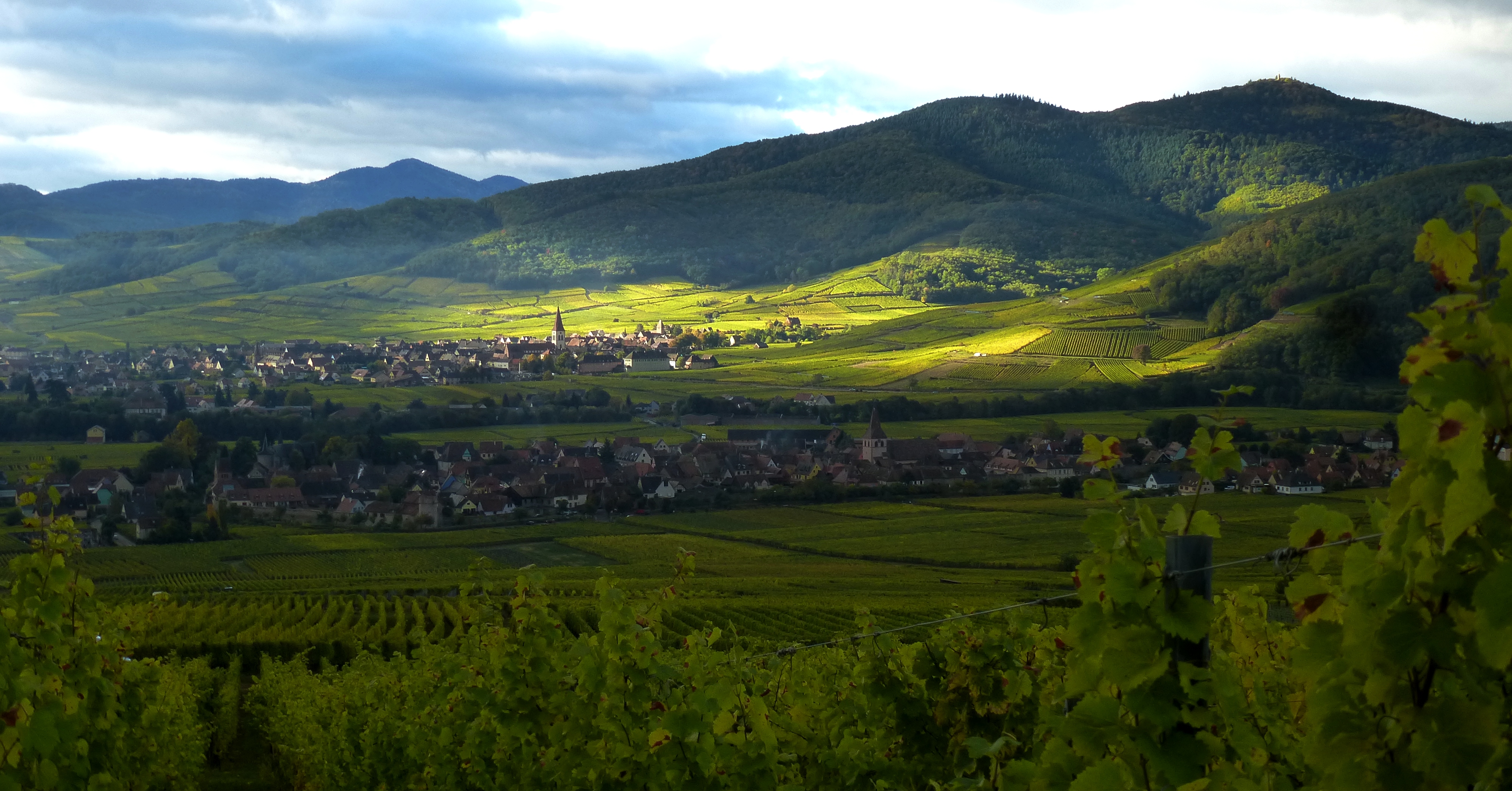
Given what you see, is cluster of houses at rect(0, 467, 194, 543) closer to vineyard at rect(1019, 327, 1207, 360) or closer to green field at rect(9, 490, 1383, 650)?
green field at rect(9, 490, 1383, 650)

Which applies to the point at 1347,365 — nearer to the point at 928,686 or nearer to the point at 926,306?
the point at 928,686

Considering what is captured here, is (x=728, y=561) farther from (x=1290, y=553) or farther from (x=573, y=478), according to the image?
(x=1290, y=553)

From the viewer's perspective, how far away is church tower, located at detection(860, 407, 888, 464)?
7812cm

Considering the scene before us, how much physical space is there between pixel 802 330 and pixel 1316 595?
5897 inches

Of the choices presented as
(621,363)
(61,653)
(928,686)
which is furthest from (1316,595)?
(621,363)

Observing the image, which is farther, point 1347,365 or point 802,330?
point 802,330

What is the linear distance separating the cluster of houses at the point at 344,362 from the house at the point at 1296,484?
77.9 m

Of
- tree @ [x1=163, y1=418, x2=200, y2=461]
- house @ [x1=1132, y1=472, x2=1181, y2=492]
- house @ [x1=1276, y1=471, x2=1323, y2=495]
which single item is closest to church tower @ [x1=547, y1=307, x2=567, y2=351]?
tree @ [x1=163, y1=418, x2=200, y2=461]

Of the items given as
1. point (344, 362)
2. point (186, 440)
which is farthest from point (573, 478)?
point (344, 362)

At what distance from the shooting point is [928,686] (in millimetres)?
7504

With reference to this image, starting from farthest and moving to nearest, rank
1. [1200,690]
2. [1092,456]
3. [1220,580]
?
1. [1220,580]
2. [1092,456]
3. [1200,690]

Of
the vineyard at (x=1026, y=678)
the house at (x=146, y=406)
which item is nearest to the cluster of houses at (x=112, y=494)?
the house at (x=146, y=406)

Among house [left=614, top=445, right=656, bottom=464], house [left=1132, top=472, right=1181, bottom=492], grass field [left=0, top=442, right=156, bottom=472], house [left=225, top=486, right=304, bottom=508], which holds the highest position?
house [left=1132, top=472, right=1181, bottom=492]

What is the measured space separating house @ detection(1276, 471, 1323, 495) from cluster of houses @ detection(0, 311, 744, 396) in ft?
256
